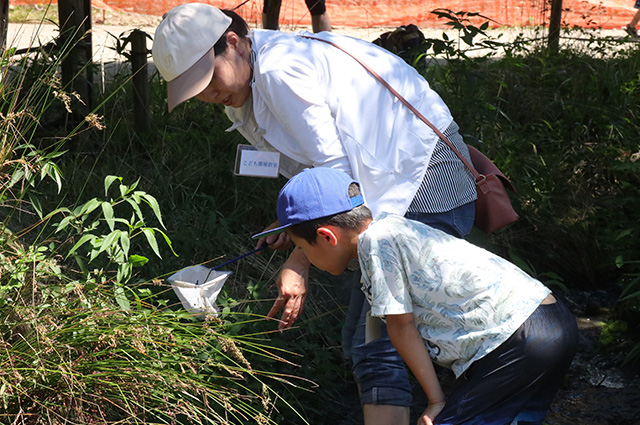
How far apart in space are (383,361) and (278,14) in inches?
129

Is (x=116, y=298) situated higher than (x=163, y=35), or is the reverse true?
(x=163, y=35)

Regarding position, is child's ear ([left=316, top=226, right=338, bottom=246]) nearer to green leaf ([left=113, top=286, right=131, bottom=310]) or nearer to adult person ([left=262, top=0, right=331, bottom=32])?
Result: green leaf ([left=113, top=286, right=131, bottom=310])

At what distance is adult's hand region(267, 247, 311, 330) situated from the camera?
231 centimetres

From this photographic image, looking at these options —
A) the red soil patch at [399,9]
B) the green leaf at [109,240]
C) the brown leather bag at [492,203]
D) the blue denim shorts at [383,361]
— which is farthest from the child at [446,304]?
the red soil patch at [399,9]

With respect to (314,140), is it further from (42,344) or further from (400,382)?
(42,344)

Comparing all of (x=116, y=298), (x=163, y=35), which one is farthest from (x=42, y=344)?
(x=163, y=35)

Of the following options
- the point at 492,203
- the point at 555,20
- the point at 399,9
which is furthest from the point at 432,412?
the point at 399,9

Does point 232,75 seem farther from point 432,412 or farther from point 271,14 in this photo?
point 271,14

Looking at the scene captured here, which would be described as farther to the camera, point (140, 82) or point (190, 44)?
point (140, 82)

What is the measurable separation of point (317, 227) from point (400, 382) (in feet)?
1.86

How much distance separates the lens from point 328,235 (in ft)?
6.75

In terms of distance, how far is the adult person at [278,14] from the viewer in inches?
197

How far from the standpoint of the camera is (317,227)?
2064 mm

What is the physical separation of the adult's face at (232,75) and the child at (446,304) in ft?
1.37
